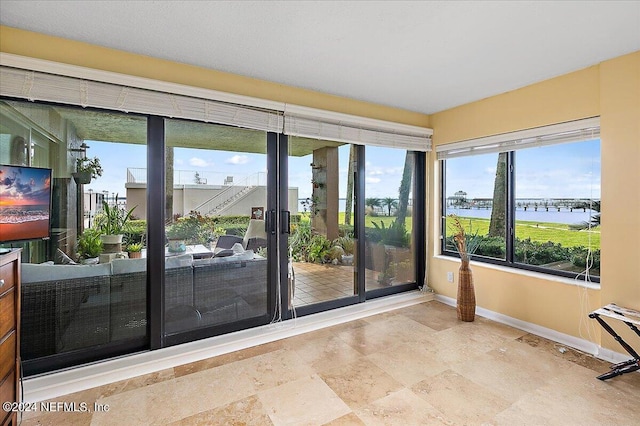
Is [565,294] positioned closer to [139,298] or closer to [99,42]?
[139,298]

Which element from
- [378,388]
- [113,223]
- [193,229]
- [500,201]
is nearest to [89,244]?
[113,223]

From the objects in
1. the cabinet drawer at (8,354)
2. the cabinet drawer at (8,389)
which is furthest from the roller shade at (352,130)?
the cabinet drawer at (8,389)

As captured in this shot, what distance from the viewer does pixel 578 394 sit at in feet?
6.92

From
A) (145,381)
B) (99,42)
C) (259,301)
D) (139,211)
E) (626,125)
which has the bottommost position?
(145,381)

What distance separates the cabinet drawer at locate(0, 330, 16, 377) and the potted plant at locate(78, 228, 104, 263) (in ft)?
2.49

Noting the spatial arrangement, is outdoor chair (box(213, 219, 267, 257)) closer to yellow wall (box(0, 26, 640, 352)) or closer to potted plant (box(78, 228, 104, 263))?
potted plant (box(78, 228, 104, 263))

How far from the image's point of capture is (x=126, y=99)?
2.35m

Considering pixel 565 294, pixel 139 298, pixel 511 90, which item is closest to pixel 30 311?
pixel 139 298

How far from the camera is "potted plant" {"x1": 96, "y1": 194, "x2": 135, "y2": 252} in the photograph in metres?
2.43

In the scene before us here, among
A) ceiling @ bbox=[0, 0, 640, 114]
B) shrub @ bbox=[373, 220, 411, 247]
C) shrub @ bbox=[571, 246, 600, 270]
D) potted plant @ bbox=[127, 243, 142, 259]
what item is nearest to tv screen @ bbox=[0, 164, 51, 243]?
potted plant @ bbox=[127, 243, 142, 259]

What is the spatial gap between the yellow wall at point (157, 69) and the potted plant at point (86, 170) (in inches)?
26.8

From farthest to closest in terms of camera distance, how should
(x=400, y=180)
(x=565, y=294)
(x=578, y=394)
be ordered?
(x=400, y=180) < (x=565, y=294) < (x=578, y=394)

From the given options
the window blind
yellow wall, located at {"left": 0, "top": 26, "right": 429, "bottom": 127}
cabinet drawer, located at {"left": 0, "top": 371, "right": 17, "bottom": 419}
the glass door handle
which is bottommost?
cabinet drawer, located at {"left": 0, "top": 371, "right": 17, "bottom": 419}

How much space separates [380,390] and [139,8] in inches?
113
